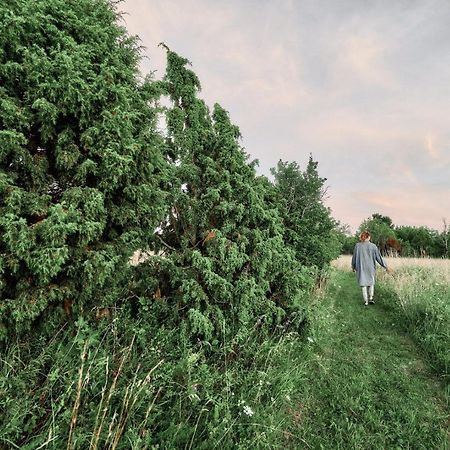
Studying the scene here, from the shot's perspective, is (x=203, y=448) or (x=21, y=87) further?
(x=21, y=87)

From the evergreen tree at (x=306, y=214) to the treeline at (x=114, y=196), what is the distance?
369cm

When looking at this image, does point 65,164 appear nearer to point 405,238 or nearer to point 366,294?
point 366,294

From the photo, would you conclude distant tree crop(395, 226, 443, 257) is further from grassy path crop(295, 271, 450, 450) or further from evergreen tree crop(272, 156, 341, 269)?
grassy path crop(295, 271, 450, 450)

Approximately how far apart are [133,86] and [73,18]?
923mm

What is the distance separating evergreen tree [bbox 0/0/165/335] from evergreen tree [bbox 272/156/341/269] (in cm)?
568

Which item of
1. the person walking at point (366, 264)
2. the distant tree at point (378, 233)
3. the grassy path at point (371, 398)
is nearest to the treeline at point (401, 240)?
the distant tree at point (378, 233)

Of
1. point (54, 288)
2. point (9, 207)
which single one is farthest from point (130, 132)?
point (54, 288)

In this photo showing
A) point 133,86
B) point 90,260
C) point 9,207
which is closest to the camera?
point 9,207

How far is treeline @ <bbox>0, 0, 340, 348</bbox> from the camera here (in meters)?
2.68

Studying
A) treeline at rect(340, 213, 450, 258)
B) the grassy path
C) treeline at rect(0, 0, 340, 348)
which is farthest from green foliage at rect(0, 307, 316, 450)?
treeline at rect(340, 213, 450, 258)

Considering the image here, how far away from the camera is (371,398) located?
363cm

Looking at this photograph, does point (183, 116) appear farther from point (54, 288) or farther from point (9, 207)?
point (54, 288)

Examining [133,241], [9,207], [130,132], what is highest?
[130,132]

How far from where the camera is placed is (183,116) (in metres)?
4.47
